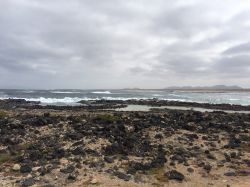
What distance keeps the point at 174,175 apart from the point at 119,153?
2.89 metres

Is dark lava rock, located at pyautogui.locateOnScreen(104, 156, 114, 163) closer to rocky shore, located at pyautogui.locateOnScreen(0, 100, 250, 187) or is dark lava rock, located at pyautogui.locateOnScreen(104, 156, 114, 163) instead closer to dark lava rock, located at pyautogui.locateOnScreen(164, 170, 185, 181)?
rocky shore, located at pyautogui.locateOnScreen(0, 100, 250, 187)

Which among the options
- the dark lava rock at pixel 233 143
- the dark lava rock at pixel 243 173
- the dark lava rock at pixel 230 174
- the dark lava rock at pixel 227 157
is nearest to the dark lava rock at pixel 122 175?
the dark lava rock at pixel 230 174

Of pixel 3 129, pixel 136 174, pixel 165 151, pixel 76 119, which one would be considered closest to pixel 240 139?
pixel 165 151

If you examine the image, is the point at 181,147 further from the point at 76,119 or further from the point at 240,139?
the point at 76,119

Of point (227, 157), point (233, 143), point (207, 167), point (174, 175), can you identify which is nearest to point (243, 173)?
point (207, 167)

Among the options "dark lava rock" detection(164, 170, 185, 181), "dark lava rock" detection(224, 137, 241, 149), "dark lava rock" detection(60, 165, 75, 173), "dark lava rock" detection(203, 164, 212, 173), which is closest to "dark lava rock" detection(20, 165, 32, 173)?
"dark lava rock" detection(60, 165, 75, 173)

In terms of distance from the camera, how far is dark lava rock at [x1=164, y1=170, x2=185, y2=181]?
11164mm

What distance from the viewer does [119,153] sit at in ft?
44.0

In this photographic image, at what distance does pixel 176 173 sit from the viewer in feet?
37.8

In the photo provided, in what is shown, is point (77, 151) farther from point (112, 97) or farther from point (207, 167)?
point (112, 97)

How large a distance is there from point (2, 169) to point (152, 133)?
26.2ft

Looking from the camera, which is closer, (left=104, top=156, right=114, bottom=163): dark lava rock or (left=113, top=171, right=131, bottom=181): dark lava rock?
(left=113, top=171, right=131, bottom=181): dark lava rock

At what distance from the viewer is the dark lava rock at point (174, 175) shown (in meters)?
11.2

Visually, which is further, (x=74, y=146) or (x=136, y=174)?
(x=74, y=146)
